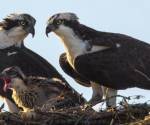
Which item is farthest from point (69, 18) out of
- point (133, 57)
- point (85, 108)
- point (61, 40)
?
point (85, 108)

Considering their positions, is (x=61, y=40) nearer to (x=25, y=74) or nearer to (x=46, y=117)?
(x=25, y=74)

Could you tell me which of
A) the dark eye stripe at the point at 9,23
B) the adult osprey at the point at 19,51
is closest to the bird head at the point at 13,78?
the adult osprey at the point at 19,51

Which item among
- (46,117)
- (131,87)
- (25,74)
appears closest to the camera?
(46,117)

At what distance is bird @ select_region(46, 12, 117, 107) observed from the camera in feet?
41.4

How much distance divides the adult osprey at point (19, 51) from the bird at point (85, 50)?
2.10 feet

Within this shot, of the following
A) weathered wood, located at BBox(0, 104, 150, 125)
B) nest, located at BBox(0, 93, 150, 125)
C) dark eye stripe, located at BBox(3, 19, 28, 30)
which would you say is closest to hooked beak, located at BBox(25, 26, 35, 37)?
dark eye stripe, located at BBox(3, 19, 28, 30)

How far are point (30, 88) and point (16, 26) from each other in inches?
74.7

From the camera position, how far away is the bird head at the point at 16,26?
13797 mm

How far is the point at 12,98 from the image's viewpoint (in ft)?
43.4

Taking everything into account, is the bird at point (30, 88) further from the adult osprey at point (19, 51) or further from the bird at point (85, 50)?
the adult osprey at point (19, 51)

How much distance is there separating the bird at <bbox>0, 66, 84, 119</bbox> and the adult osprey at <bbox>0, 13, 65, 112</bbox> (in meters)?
0.75

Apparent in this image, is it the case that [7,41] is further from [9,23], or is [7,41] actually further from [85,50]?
[85,50]

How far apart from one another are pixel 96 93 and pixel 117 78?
1.84ft

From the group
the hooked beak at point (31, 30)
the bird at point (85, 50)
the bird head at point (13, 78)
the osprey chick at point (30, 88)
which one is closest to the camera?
the osprey chick at point (30, 88)
